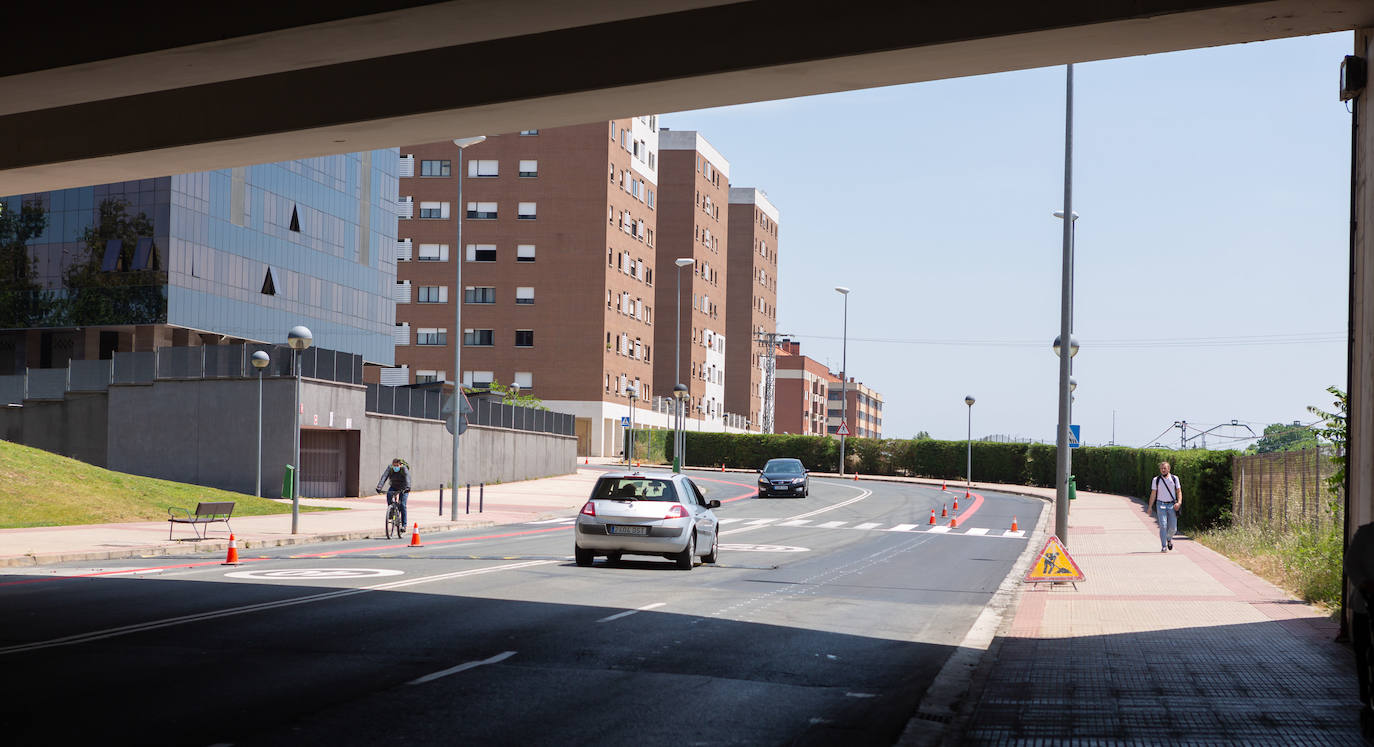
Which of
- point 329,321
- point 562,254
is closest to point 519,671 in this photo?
point 329,321

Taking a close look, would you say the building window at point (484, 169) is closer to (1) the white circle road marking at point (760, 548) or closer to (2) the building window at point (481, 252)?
(2) the building window at point (481, 252)

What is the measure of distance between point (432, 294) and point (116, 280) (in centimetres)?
4286

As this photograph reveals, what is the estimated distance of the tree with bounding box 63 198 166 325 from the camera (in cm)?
5747

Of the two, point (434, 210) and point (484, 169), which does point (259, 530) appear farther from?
point (434, 210)

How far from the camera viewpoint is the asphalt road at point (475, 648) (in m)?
8.55

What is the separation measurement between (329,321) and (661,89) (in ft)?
193

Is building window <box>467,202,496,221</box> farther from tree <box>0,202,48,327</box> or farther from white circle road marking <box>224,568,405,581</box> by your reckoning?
white circle road marking <box>224,568,405,581</box>

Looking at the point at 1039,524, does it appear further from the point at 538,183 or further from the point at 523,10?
the point at 538,183

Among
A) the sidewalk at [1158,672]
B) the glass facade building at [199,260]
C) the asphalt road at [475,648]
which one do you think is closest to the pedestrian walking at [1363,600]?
the sidewalk at [1158,672]

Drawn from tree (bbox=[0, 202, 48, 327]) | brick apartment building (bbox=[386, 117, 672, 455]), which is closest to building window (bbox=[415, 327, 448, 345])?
brick apartment building (bbox=[386, 117, 672, 455])

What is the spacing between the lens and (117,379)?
45500 mm

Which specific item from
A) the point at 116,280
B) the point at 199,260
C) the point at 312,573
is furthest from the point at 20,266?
the point at 312,573

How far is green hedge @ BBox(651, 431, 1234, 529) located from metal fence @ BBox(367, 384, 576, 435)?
22.1 metres

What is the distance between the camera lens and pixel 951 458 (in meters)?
80.7
